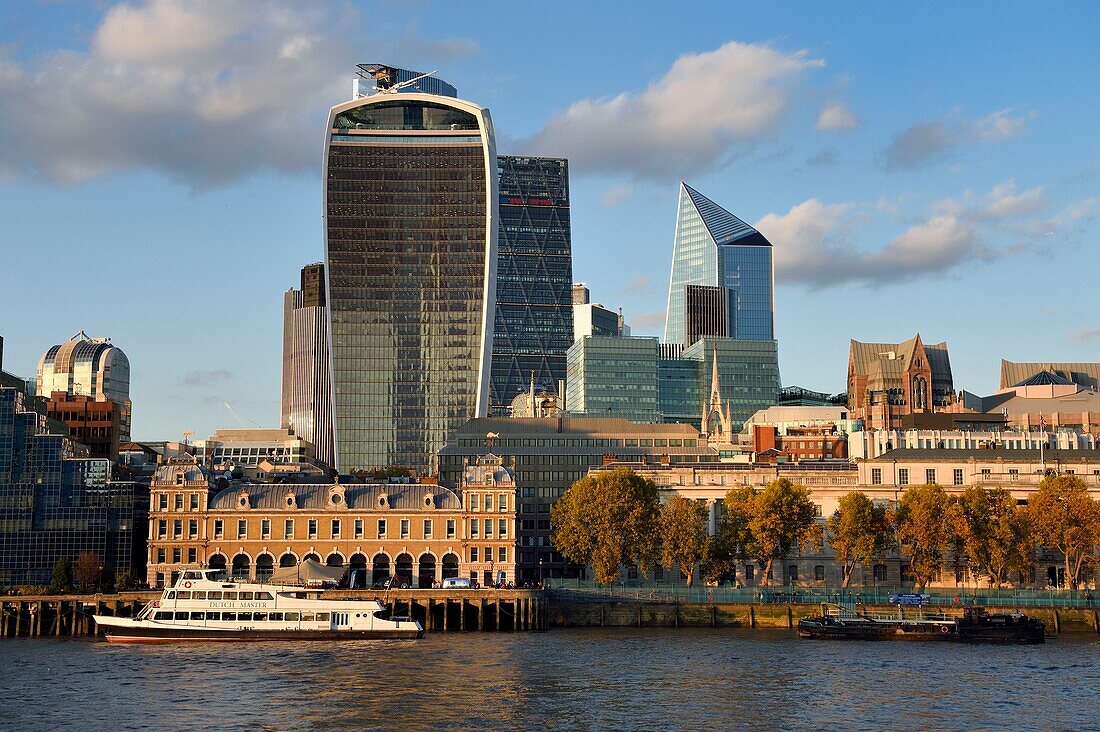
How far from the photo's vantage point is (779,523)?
7441 inches

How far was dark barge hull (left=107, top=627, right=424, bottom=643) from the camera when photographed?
15625cm

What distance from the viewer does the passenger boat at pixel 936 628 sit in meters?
159

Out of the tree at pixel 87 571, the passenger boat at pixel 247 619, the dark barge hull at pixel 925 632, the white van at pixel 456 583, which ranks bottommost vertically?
the dark barge hull at pixel 925 632

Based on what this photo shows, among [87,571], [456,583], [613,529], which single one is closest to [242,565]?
[87,571]

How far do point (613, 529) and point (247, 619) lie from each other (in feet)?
166

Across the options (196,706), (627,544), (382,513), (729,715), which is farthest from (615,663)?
(382,513)

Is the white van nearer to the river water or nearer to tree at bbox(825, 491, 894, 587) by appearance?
the river water

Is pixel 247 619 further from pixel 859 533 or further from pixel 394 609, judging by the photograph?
pixel 859 533

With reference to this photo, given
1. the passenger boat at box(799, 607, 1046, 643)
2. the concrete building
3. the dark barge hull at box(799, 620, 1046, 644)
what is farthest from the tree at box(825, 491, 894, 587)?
the concrete building

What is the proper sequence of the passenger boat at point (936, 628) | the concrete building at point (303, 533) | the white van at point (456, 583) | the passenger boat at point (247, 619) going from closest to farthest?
1. the passenger boat at point (247, 619)
2. the passenger boat at point (936, 628)
3. the white van at point (456, 583)
4. the concrete building at point (303, 533)

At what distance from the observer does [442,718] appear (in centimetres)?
10156

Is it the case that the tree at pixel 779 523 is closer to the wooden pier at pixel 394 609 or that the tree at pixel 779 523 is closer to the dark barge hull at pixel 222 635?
the wooden pier at pixel 394 609

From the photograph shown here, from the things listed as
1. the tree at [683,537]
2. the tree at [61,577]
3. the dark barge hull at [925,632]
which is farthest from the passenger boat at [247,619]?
the dark barge hull at [925,632]

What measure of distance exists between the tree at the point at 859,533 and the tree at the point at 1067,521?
17.7 metres
